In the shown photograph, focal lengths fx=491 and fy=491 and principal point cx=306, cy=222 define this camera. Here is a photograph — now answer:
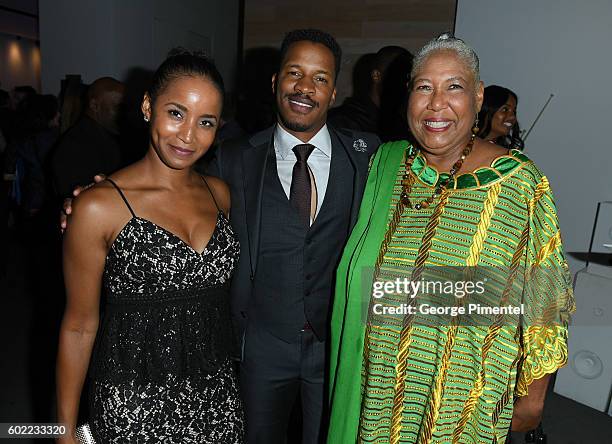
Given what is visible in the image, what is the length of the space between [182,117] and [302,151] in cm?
52

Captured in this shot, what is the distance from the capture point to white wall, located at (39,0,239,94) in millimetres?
4711

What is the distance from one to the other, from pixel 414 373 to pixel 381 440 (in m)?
0.26

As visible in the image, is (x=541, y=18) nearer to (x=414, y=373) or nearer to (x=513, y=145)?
(x=513, y=145)

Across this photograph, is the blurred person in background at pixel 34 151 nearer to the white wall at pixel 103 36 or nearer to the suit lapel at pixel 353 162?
the white wall at pixel 103 36

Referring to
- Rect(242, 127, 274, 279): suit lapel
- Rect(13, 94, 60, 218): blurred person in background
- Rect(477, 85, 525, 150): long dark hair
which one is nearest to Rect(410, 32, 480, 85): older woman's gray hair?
Rect(242, 127, 274, 279): suit lapel

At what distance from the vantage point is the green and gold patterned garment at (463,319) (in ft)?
4.34

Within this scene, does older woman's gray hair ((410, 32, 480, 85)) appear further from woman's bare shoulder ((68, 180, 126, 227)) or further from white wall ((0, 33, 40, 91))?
white wall ((0, 33, 40, 91))

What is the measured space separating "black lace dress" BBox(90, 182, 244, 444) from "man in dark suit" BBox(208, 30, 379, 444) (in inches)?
12.1

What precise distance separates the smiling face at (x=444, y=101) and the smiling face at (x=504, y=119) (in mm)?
1893

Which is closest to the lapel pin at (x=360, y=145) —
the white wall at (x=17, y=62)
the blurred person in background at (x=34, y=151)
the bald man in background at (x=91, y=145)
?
the bald man in background at (x=91, y=145)

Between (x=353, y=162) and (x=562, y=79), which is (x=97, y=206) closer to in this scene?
(x=353, y=162)

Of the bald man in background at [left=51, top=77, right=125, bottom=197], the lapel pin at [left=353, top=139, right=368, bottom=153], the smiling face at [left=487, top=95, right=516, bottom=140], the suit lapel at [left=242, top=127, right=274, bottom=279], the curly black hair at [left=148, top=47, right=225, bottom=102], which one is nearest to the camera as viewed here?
the curly black hair at [left=148, top=47, right=225, bottom=102]

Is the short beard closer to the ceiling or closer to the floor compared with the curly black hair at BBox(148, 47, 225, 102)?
closer to the floor

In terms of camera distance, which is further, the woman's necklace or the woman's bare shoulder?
the woman's necklace
